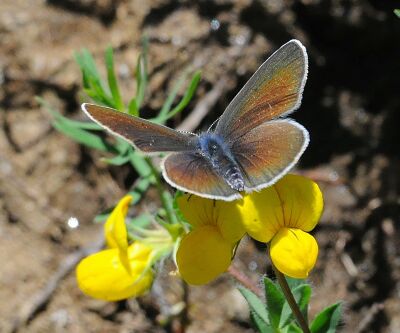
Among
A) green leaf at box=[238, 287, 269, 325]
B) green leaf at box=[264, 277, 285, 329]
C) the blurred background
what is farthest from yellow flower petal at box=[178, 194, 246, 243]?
the blurred background

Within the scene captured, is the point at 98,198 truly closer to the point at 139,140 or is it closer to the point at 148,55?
the point at 148,55

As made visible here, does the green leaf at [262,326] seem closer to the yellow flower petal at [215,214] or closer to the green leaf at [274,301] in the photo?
the green leaf at [274,301]

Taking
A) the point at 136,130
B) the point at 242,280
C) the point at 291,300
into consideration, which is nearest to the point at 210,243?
the point at 291,300

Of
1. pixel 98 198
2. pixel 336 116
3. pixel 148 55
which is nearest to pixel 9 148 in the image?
pixel 98 198

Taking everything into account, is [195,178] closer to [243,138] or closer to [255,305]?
[243,138]

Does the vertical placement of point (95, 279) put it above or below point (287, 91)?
below

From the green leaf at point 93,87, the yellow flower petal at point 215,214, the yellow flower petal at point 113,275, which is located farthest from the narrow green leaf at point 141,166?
the yellow flower petal at point 215,214

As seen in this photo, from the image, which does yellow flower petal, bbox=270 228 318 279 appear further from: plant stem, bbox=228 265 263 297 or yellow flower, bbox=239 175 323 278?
plant stem, bbox=228 265 263 297
